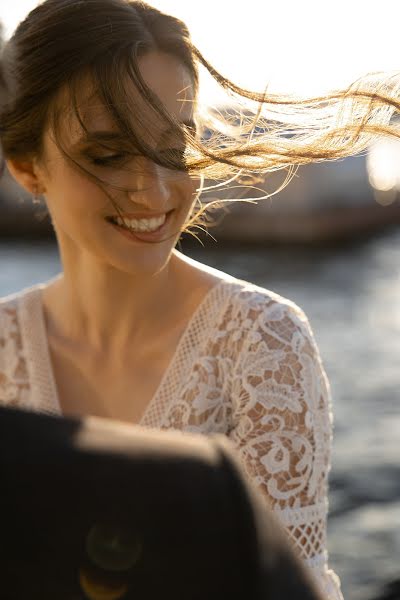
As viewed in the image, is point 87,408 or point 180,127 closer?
point 180,127

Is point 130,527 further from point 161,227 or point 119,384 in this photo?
point 119,384

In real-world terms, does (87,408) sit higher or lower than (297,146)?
lower

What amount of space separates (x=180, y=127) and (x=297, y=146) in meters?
0.19

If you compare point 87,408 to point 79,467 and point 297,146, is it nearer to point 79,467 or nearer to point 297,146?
point 297,146

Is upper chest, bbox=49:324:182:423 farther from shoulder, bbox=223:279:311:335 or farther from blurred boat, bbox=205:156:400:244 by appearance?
blurred boat, bbox=205:156:400:244

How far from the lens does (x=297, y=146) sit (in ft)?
5.51

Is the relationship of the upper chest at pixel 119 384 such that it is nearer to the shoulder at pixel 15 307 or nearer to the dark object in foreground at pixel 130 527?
the shoulder at pixel 15 307

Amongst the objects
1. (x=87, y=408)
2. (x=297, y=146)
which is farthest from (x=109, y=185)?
(x=87, y=408)

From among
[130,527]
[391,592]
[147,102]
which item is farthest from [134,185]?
[391,592]

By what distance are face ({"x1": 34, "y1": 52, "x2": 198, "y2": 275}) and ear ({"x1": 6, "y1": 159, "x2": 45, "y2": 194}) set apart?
0.12 metres

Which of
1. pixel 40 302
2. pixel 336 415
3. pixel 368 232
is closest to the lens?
pixel 40 302

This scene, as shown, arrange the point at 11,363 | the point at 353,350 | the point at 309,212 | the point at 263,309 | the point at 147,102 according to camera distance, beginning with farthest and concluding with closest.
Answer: the point at 309,212, the point at 353,350, the point at 11,363, the point at 263,309, the point at 147,102

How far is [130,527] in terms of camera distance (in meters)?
0.45

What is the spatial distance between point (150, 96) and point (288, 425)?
1.85ft
